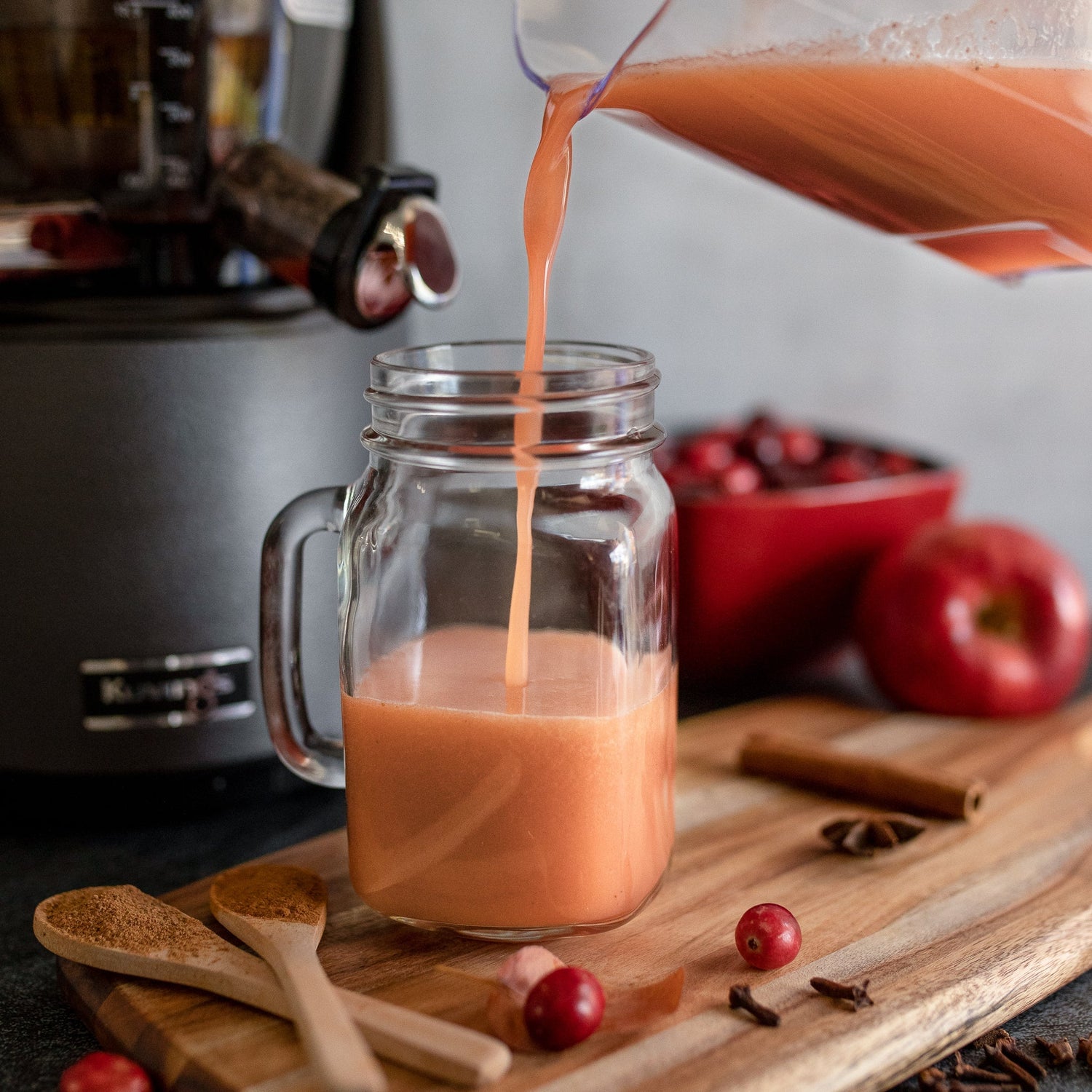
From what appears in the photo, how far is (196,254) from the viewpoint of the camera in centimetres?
89

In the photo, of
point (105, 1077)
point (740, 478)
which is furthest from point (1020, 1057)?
point (740, 478)

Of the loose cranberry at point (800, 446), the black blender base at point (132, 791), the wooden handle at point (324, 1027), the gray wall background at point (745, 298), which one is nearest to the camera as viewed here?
the wooden handle at point (324, 1027)

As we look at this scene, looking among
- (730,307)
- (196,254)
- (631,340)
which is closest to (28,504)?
(196,254)

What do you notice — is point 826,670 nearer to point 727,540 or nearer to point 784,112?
point 727,540

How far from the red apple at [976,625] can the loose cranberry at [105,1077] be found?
0.77 metres

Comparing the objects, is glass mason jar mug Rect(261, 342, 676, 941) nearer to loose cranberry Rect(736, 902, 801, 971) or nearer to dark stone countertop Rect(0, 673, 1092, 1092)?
loose cranberry Rect(736, 902, 801, 971)

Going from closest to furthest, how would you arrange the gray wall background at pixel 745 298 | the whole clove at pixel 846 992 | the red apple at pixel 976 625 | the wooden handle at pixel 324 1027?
the wooden handle at pixel 324 1027, the whole clove at pixel 846 992, the red apple at pixel 976 625, the gray wall background at pixel 745 298

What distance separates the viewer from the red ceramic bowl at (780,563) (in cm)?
119

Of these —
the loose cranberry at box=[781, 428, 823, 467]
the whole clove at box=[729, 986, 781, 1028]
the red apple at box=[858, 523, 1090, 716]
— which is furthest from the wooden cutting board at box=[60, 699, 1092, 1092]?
the loose cranberry at box=[781, 428, 823, 467]

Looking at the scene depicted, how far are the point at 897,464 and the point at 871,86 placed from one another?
71cm

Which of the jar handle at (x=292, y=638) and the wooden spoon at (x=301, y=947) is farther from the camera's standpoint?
the jar handle at (x=292, y=638)

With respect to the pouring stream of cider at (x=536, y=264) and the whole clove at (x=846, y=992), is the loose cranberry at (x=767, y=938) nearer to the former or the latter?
the whole clove at (x=846, y=992)

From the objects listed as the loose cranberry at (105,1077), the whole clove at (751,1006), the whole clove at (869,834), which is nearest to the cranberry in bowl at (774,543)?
the whole clove at (869,834)

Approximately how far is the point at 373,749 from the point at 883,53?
46 centimetres
